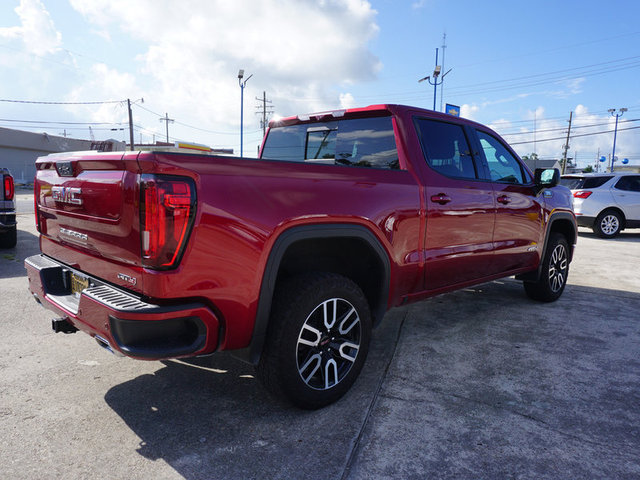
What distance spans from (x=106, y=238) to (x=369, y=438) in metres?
1.71

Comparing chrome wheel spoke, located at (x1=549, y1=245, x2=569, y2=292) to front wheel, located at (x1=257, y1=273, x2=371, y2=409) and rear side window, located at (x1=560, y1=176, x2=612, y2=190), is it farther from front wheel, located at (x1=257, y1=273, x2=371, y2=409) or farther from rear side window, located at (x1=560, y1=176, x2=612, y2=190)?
rear side window, located at (x1=560, y1=176, x2=612, y2=190)

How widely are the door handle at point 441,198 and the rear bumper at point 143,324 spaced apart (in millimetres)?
1864

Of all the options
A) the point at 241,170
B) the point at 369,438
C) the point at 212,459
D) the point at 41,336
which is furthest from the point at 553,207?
the point at 41,336

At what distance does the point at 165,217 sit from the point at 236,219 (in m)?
0.33

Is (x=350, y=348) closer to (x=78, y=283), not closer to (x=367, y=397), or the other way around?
(x=367, y=397)

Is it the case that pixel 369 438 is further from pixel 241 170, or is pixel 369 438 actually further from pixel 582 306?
pixel 582 306

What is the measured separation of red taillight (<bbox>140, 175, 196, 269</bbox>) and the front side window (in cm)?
298

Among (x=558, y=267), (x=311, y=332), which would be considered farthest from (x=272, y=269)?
(x=558, y=267)

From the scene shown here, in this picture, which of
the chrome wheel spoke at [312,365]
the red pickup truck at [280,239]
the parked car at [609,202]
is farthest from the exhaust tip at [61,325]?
the parked car at [609,202]

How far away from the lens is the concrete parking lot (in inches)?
85.1

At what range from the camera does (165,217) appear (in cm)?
197

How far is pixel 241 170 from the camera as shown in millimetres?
2164

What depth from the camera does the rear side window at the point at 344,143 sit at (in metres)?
3.35

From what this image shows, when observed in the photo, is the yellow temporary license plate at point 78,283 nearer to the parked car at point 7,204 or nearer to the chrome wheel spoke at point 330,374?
the chrome wheel spoke at point 330,374
